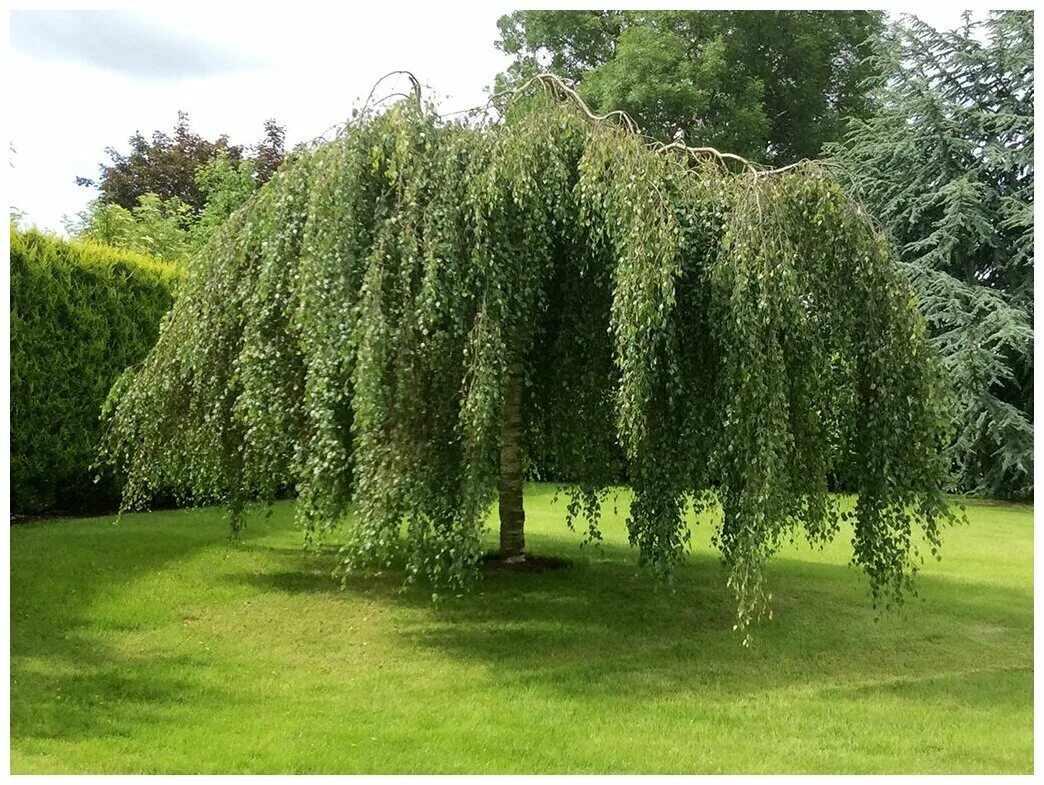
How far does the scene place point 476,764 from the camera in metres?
3.57

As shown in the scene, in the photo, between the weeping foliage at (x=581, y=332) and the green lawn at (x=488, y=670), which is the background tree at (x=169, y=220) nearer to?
the green lawn at (x=488, y=670)

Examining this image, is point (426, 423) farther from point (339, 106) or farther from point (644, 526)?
point (339, 106)

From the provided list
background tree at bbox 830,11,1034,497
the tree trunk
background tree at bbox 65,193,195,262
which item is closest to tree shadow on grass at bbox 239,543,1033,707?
the tree trunk

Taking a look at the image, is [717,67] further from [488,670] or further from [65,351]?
[488,670]

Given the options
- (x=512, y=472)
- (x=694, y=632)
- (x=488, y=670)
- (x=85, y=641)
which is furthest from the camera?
(x=512, y=472)

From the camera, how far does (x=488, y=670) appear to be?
4680mm

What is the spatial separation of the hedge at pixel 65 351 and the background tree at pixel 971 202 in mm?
10019

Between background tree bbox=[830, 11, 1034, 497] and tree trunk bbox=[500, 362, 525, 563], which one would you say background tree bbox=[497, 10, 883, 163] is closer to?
background tree bbox=[830, 11, 1034, 497]

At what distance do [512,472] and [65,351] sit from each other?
13.4 ft

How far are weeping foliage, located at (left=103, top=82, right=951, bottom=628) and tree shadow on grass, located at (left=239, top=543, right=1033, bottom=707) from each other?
1.61 ft

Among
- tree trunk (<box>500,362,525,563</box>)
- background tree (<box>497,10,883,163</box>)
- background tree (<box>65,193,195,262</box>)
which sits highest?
background tree (<box>497,10,883,163</box>)

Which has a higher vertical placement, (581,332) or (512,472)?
(581,332)

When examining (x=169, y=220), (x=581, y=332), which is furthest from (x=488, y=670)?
(x=169, y=220)

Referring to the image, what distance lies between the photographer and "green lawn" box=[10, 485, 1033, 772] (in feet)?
12.1
